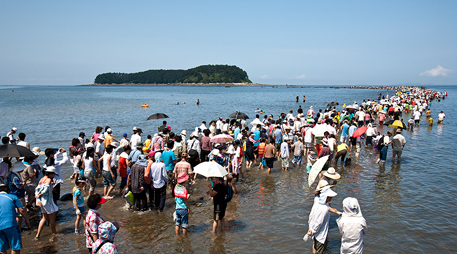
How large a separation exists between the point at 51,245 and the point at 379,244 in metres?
7.60

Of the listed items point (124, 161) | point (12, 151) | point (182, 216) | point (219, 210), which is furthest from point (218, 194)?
point (12, 151)

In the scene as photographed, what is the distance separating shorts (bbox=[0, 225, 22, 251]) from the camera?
16.3 feet

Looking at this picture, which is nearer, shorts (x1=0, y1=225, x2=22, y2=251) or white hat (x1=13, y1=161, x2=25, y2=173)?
shorts (x1=0, y1=225, x2=22, y2=251)

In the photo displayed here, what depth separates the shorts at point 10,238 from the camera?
4.96 metres

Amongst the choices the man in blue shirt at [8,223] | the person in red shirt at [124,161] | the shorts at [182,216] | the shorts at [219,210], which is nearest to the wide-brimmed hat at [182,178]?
the shorts at [182,216]

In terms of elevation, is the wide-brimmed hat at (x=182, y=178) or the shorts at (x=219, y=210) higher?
the wide-brimmed hat at (x=182, y=178)

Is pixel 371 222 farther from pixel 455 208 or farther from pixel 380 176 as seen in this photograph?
pixel 380 176

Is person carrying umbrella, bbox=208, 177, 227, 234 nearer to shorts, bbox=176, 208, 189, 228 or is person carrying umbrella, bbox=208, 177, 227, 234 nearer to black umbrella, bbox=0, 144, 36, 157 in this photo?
shorts, bbox=176, 208, 189, 228

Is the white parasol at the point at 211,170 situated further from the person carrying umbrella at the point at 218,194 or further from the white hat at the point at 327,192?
the white hat at the point at 327,192

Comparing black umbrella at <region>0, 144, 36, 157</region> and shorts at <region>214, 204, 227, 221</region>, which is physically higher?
black umbrella at <region>0, 144, 36, 157</region>

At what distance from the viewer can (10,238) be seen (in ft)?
Result: 16.6

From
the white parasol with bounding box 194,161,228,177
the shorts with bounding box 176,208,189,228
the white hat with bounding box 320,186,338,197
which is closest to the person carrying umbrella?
the white parasol with bounding box 194,161,228,177

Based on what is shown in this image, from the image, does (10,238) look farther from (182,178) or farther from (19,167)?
(182,178)

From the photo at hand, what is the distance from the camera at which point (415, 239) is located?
21.5 ft
